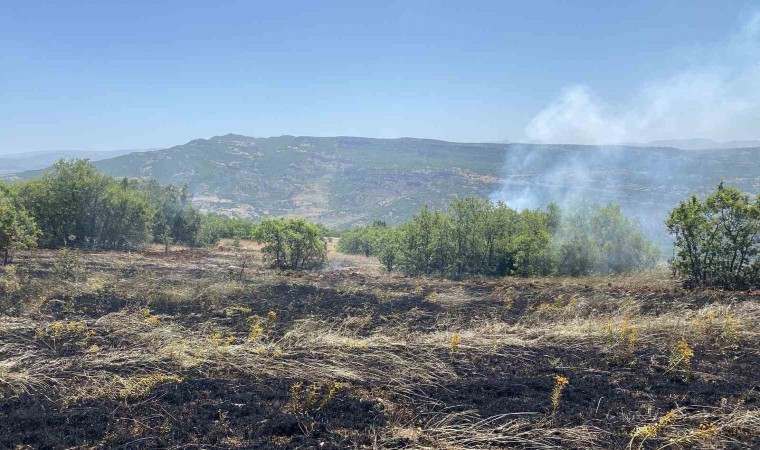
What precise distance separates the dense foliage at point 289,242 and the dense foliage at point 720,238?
Result: 53.0ft

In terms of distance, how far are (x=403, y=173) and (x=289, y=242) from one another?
117 meters

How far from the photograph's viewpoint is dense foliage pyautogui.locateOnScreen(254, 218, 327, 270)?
2314 cm

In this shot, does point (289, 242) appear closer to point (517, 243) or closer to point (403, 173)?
point (517, 243)

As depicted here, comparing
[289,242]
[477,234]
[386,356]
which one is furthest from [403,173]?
[386,356]

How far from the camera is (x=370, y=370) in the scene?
791 cm

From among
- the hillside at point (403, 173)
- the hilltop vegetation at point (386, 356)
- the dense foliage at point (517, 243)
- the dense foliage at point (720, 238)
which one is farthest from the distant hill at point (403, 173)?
the hilltop vegetation at point (386, 356)

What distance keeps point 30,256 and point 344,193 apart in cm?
11502

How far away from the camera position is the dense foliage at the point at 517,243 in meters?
20.9

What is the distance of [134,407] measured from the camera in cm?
643

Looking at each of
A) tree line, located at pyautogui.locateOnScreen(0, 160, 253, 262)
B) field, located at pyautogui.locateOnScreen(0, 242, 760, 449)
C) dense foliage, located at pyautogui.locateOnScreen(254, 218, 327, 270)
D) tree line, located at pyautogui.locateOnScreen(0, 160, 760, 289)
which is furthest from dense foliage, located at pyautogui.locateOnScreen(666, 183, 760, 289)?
tree line, located at pyautogui.locateOnScreen(0, 160, 253, 262)

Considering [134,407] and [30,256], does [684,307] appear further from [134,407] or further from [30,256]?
[30,256]

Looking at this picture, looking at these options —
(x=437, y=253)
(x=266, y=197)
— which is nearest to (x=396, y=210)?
(x=266, y=197)

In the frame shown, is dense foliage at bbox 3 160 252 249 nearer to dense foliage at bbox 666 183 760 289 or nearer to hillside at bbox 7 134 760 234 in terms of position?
dense foliage at bbox 666 183 760 289

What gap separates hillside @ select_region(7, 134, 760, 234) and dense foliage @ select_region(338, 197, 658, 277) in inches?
1981
